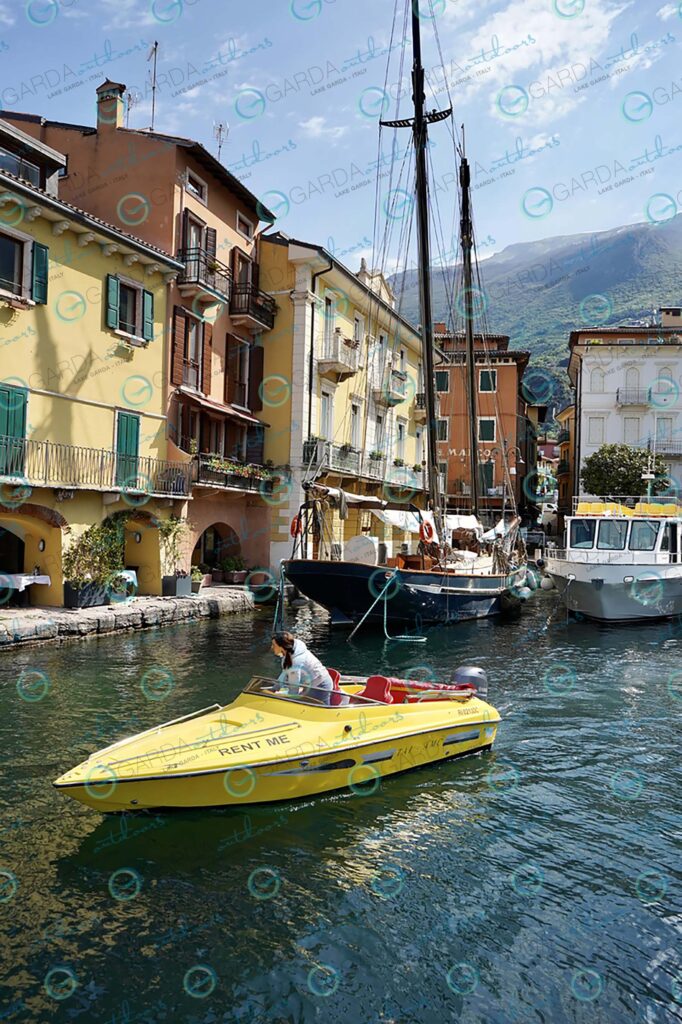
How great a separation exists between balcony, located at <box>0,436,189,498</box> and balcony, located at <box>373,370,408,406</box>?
55.9ft

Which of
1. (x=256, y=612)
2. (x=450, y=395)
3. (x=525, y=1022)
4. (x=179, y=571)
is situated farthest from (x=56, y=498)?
(x=450, y=395)

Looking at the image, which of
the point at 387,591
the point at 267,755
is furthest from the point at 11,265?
the point at 267,755

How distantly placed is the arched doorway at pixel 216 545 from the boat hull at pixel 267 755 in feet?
69.8

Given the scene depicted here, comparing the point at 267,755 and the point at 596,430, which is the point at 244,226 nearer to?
the point at 267,755

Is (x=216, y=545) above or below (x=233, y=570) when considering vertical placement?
above

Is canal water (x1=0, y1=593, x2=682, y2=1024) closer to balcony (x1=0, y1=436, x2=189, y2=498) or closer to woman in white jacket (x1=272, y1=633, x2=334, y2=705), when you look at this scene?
woman in white jacket (x1=272, y1=633, x2=334, y2=705)

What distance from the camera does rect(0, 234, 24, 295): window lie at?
64.4 feet

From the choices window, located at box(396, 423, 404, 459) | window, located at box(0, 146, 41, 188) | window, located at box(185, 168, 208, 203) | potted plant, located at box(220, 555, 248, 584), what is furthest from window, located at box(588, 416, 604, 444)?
window, located at box(0, 146, 41, 188)

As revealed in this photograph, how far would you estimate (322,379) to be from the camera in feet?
111

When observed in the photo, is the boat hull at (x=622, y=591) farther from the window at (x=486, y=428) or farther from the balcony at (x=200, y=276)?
the window at (x=486, y=428)

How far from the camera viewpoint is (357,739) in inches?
363

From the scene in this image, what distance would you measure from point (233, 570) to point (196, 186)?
535 inches

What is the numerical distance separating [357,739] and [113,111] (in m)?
25.5

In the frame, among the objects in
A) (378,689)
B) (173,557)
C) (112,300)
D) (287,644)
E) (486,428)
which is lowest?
(378,689)
